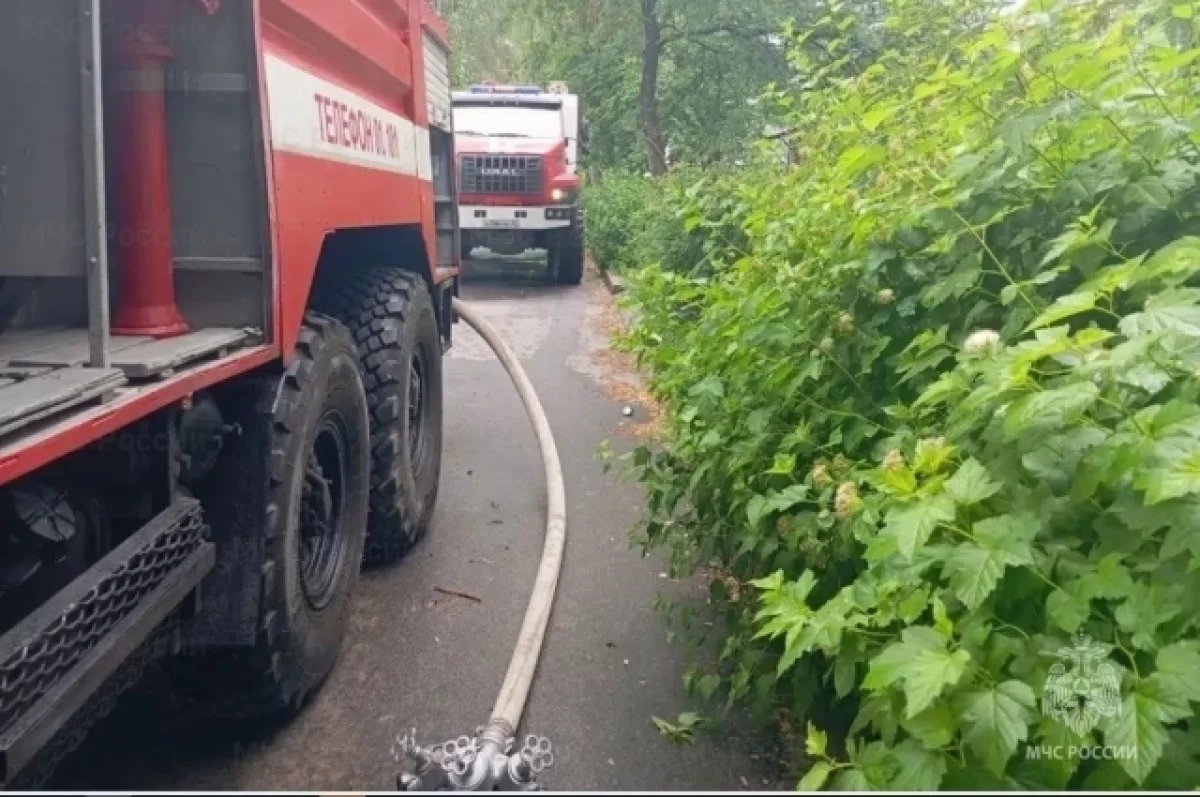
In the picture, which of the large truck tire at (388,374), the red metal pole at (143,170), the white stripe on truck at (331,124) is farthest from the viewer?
the large truck tire at (388,374)

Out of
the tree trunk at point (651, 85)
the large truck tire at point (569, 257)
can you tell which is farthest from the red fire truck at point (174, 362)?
the tree trunk at point (651, 85)

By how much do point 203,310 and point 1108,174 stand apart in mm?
2252

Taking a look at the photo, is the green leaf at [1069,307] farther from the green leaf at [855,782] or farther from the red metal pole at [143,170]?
the red metal pole at [143,170]

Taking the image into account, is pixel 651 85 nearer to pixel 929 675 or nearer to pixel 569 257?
pixel 569 257

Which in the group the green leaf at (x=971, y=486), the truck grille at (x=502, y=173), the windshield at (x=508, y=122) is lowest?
the green leaf at (x=971, y=486)

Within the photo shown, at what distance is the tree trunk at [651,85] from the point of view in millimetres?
19922

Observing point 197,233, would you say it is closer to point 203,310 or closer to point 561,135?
point 203,310

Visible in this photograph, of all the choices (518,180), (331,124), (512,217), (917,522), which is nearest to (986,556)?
(917,522)

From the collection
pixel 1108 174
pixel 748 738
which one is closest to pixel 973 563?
pixel 1108 174

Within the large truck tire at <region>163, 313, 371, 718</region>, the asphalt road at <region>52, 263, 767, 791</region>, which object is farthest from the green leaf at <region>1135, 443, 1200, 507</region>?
the large truck tire at <region>163, 313, 371, 718</region>

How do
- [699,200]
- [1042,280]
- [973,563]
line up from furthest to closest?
[699,200] < [1042,280] < [973,563]

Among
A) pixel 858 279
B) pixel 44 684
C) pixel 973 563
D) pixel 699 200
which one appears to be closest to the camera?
pixel 973 563

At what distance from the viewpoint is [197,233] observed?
9.41 ft

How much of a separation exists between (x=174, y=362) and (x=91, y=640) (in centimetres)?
60
